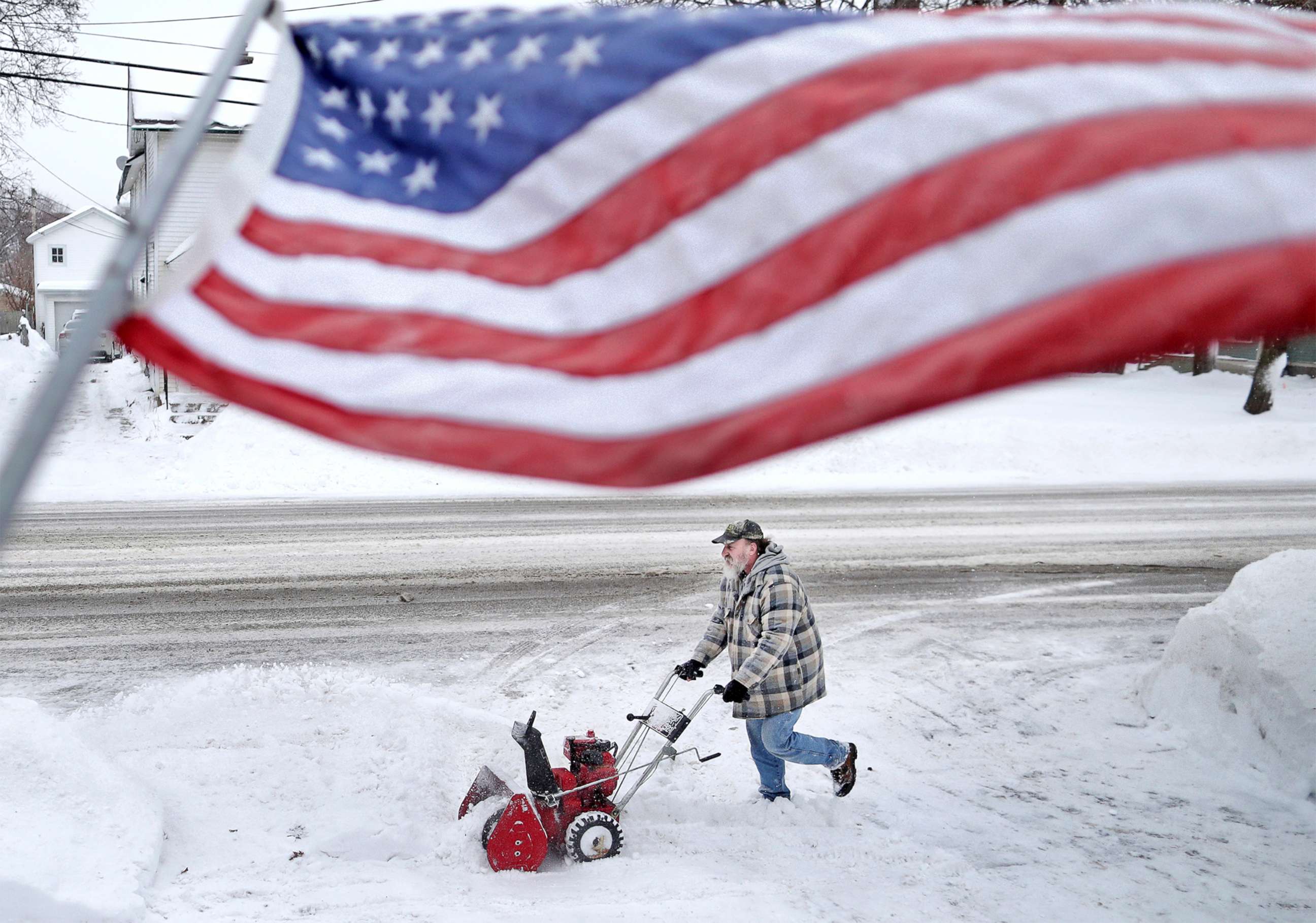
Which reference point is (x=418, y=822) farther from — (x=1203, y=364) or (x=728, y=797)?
(x=1203, y=364)

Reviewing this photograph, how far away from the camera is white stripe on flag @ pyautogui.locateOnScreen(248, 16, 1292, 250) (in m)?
2.43

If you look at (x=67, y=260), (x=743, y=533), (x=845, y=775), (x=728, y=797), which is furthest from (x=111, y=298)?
(x=67, y=260)

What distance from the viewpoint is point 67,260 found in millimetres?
60531

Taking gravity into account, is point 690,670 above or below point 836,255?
below

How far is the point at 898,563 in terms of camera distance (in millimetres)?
12406

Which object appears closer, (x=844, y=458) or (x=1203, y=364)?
(x=844, y=458)

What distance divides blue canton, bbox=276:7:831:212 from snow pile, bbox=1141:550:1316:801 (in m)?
6.20

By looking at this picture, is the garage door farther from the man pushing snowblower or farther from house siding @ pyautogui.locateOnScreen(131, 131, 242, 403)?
the man pushing snowblower

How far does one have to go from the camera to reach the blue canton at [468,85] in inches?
101

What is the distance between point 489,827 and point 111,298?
4.00 meters

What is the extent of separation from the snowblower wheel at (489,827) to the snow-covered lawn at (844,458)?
35.0 ft

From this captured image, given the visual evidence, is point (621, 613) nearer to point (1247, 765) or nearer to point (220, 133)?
point (1247, 765)

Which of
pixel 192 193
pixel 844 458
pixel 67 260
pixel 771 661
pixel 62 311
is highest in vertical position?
pixel 192 193

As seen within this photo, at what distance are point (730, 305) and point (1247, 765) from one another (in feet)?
20.7
